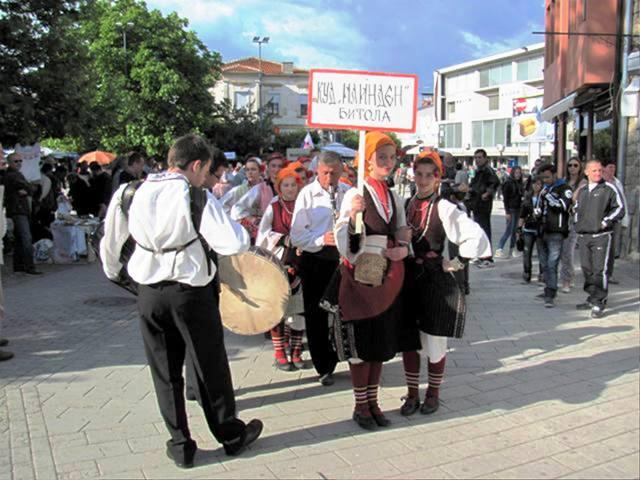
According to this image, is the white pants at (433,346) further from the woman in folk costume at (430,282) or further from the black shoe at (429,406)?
the black shoe at (429,406)

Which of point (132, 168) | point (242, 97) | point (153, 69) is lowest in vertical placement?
point (132, 168)

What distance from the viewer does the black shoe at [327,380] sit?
5121 mm

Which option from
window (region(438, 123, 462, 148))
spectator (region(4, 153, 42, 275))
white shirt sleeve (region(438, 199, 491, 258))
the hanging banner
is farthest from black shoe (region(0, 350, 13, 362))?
window (region(438, 123, 462, 148))

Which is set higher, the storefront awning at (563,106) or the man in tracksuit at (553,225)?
the storefront awning at (563,106)

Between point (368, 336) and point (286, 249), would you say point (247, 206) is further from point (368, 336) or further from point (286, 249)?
point (368, 336)

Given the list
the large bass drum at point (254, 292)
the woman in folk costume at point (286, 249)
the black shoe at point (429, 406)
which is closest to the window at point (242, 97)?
the woman in folk costume at point (286, 249)

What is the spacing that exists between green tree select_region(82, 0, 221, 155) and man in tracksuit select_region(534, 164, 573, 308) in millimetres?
29078

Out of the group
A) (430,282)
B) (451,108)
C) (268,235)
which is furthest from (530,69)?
(430,282)

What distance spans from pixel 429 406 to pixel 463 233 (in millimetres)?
1320

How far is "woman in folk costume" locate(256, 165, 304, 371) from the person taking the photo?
210 inches

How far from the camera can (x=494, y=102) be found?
63.1 meters

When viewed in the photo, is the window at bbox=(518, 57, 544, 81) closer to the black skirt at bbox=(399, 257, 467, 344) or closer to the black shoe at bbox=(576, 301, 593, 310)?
the black shoe at bbox=(576, 301, 593, 310)

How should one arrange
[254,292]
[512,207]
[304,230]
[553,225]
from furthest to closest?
[512,207]
[553,225]
[304,230]
[254,292]

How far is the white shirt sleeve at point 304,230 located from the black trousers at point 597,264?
4.18 meters
